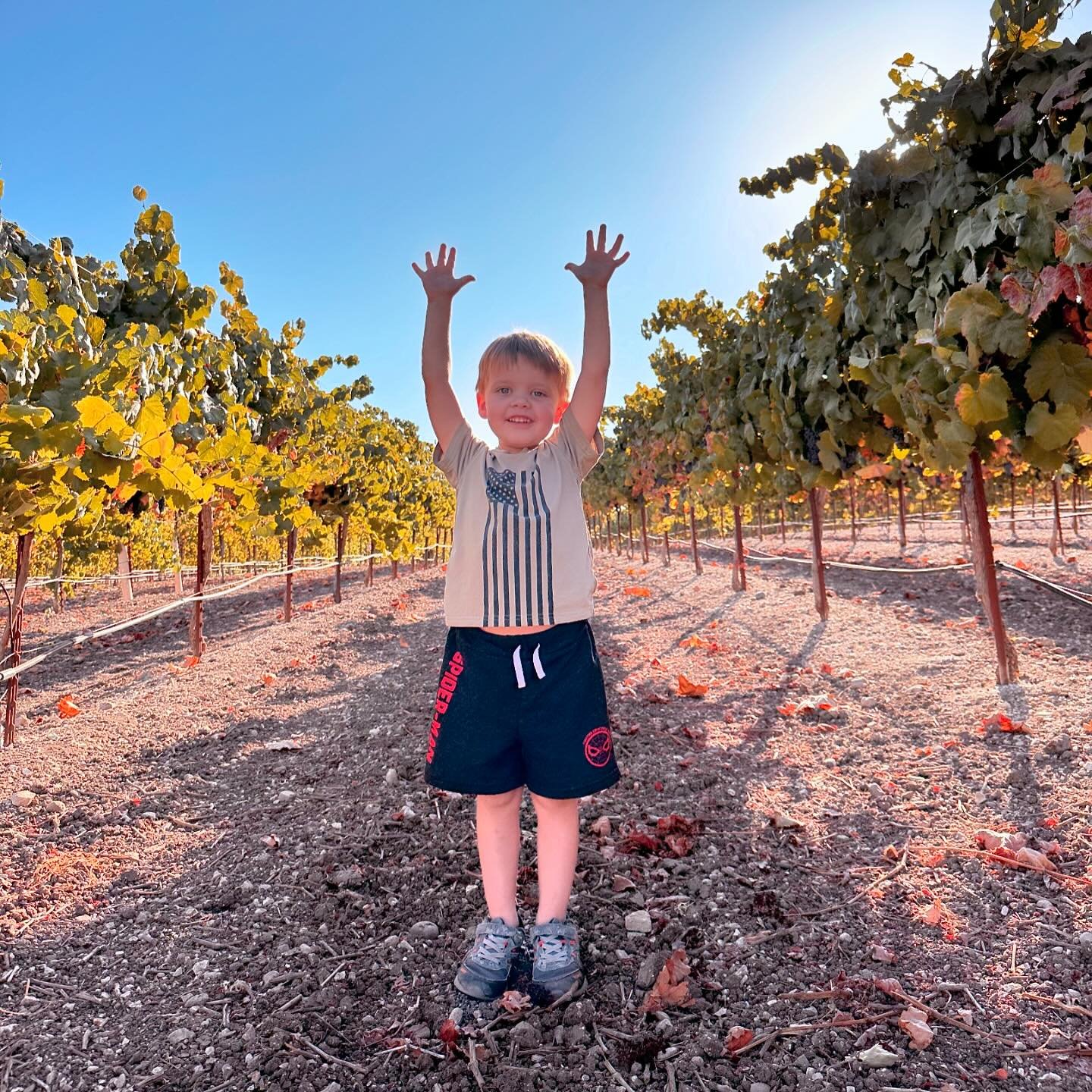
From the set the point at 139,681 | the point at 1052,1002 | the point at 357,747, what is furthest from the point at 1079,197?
the point at 139,681

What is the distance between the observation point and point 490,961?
1.95m

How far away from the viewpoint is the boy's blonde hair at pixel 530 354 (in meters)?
2.10

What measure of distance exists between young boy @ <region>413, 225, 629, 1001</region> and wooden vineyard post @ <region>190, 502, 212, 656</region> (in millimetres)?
5942

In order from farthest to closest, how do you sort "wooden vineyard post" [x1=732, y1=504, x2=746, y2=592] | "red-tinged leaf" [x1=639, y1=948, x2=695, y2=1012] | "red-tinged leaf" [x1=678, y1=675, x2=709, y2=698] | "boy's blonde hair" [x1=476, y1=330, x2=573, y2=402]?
"wooden vineyard post" [x1=732, y1=504, x2=746, y2=592] → "red-tinged leaf" [x1=678, y1=675, x2=709, y2=698] → "boy's blonde hair" [x1=476, y1=330, x2=573, y2=402] → "red-tinged leaf" [x1=639, y1=948, x2=695, y2=1012]

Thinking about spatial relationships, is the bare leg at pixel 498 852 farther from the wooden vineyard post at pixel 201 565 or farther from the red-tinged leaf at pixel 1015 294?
the wooden vineyard post at pixel 201 565

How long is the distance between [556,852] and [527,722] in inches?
16.2

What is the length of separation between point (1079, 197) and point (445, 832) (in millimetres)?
3786

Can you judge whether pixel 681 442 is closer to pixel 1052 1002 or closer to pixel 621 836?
pixel 621 836

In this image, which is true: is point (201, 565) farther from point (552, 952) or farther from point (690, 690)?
point (552, 952)

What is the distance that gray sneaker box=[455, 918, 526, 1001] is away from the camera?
191 cm

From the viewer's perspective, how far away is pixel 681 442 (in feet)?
33.9

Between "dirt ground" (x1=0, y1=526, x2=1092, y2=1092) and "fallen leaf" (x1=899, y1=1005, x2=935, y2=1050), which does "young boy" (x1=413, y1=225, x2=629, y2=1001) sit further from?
"fallen leaf" (x1=899, y1=1005, x2=935, y2=1050)

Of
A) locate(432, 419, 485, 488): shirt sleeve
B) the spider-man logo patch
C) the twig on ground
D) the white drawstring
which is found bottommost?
the twig on ground

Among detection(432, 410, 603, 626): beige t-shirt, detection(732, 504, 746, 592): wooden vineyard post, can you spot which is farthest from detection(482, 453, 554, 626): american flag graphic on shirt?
detection(732, 504, 746, 592): wooden vineyard post
